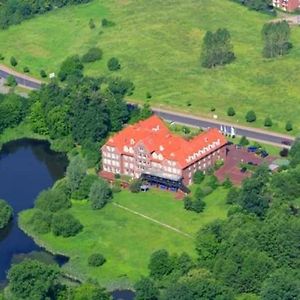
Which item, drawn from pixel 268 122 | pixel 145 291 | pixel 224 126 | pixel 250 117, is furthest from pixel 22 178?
pixel 145 291

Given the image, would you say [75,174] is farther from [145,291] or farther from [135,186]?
[145,291]

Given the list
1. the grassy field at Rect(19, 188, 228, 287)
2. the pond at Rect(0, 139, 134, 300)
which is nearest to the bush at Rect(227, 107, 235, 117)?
the pond at Rect(0, 139, 134, 300)

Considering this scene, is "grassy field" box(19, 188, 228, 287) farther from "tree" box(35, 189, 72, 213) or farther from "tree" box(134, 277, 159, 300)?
"tree" box(134, 277, 159, 300)

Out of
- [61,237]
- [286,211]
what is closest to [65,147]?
[61,237]

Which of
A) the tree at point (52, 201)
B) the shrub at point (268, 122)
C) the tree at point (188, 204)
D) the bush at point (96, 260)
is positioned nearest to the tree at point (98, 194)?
the tree at point (52, 201)

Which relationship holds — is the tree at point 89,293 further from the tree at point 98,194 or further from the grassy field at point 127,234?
the tree at point 98,194

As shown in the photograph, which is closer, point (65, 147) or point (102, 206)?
point (102, 206)

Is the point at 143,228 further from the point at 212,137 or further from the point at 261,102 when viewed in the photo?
the point at 261,102
